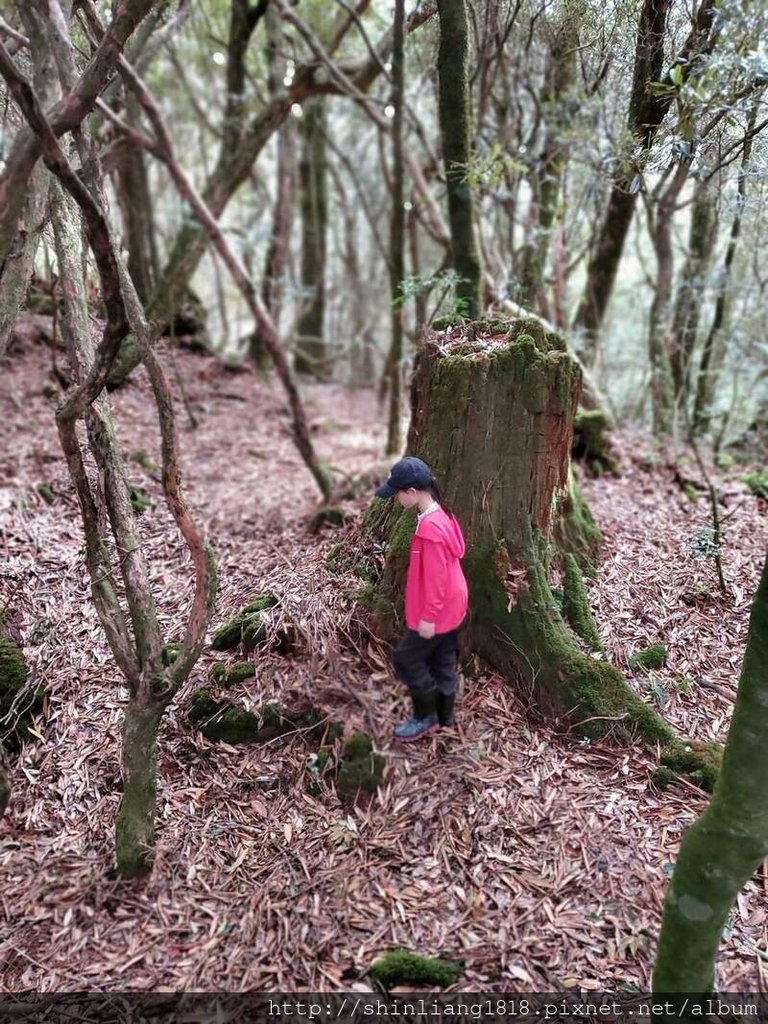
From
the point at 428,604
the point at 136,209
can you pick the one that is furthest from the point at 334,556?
the point at 136,209

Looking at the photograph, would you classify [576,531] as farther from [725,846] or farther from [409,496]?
[725,846]

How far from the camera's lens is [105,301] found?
2.79 meters

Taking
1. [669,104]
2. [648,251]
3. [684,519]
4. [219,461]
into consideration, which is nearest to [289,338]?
[219,461]

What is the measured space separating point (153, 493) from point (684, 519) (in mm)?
5276

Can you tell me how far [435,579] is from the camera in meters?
3.39

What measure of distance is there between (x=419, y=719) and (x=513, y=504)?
1431 mm

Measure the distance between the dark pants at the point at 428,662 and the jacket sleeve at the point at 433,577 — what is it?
19cm

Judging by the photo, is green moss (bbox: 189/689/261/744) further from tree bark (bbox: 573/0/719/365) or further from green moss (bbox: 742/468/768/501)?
green moss (bbox: 742/468/768/501)

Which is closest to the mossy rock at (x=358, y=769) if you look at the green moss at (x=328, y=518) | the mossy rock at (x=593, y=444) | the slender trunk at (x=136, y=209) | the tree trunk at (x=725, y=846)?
the tree trunk at (x=725, y=846)

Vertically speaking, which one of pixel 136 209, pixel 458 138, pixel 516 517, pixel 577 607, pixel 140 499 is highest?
pixel 136 209

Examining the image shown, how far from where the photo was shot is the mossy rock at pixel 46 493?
231 inches

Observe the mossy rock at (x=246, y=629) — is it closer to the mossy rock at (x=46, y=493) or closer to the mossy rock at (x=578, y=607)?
the mossy rock at (x=578, y=607)

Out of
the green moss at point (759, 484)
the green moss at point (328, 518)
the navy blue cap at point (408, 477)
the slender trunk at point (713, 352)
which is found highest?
the slender trunk at point (713, 352)

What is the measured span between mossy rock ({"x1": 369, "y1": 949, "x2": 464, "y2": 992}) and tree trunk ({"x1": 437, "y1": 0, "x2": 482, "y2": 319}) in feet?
14.3
